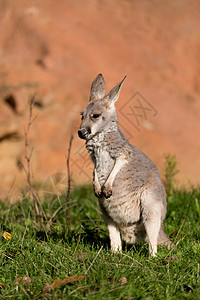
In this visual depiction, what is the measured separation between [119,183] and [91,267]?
920 millimetres

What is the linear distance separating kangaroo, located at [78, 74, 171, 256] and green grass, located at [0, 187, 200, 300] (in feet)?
0.69

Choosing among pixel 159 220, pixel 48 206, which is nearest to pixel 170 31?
pixel 48 206

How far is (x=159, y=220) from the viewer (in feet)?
11.6

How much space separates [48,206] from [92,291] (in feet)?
7.88

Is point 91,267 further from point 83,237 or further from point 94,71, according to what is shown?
point 94,71

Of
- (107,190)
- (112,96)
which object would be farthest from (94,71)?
(107,190)

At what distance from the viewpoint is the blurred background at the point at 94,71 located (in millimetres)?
8266

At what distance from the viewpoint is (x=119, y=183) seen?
3582 millimetres

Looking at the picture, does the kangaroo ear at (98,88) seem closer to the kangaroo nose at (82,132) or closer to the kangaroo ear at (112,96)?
the kangaroo ear at (112,96)

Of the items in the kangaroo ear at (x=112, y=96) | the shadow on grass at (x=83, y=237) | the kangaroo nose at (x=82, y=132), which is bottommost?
the shadow on grass at (x=83, y=237)

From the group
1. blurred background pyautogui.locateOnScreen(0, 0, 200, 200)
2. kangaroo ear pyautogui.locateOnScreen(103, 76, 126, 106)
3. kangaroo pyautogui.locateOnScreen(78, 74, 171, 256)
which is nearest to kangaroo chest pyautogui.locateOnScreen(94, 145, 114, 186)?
kangaroo pyautogui.locateOnScreen(78, 74, 171, 256)

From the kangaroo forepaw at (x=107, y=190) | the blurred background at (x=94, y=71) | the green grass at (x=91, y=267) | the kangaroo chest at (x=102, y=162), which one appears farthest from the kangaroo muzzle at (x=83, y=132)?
the blurred background at (x=94, y=71)

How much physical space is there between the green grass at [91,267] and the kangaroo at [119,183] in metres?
0.21

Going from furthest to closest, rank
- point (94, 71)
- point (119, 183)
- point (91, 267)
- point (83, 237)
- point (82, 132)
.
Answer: point (94, 71) → point (83, 237) → point (119, 183) → point (82, 132) → point (91, 267)
